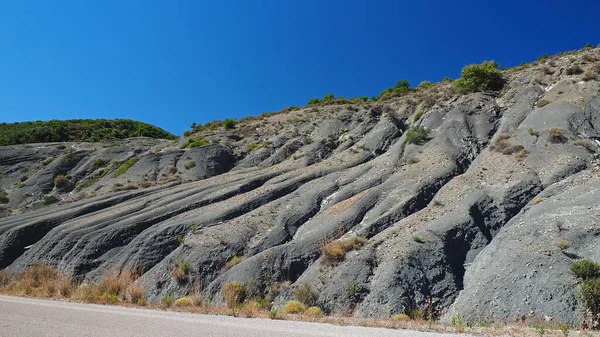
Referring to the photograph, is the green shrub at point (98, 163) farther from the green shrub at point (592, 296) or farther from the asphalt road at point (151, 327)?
the green shrub at point (592, 296)

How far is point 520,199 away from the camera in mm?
18906

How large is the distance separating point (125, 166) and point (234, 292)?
106 ft

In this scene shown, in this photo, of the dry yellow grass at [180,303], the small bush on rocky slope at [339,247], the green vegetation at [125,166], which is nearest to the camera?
the dry yellow grass at [180,303]

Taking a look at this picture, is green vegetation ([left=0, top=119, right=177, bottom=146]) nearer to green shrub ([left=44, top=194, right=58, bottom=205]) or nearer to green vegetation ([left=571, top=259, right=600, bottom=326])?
green shrub ([left=44, top=194, right=58, bottom=205])

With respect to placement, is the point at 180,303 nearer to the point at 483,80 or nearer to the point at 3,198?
the point at 483,80

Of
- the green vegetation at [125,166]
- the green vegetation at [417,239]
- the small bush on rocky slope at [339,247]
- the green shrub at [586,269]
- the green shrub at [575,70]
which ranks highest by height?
the green shrub at [575,70]

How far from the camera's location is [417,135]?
29.7 metres

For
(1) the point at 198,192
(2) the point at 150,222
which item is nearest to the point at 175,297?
(2) the point at 150,222

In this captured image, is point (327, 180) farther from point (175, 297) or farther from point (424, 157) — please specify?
point (175, 297)

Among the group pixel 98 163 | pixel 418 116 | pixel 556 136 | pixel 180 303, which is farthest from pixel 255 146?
pixel 180 303

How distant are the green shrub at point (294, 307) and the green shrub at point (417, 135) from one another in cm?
1862

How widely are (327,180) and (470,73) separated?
825 inches

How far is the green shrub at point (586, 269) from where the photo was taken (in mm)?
11883

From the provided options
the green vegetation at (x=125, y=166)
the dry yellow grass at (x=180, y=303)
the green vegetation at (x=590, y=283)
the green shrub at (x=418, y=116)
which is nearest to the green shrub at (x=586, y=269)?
the green vegetation at (x=590, y=283)
